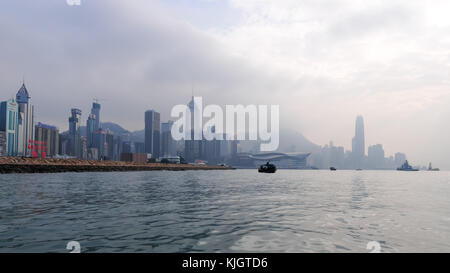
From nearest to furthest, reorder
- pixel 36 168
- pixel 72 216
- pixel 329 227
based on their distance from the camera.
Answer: pixel 329 227
pixel 72 216
pixel 36 168

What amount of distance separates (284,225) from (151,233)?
622cm

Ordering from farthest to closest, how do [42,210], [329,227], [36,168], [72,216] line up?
1. [36,168]
2. [42,210]
3. [72,216]
4. [329,227]

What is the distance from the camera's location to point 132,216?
1496 cm

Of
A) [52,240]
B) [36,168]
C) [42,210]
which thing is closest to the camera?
[52,240]
